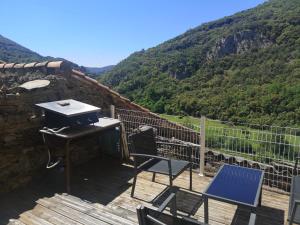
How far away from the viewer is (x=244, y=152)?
4.69 metres

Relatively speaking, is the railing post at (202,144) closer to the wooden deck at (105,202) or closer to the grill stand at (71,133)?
the wooden deck at (105,202)

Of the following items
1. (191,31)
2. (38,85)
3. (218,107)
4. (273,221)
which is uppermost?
(191,31)

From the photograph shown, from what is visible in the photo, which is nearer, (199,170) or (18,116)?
(18,116)

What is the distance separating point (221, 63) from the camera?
131 feet

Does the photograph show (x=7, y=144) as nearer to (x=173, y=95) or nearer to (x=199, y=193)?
(x=199, y=193)

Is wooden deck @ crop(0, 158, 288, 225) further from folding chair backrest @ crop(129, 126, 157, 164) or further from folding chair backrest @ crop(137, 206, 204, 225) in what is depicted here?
folding chair backrest @ crop(137, 206, 204, 225)

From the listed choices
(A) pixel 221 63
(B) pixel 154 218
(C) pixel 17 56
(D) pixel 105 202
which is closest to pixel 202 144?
(D) pixel 105 202

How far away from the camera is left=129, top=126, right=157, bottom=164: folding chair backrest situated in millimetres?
4281

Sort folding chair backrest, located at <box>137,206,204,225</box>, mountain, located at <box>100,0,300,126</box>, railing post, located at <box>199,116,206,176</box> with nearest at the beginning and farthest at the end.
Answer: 1. folding chair backrest, located at <box>137,206,204,225</box>
2. railing post, located at <box>199,116,206,176</box>
3. mountain, located at <box>100,0,300,126</box>

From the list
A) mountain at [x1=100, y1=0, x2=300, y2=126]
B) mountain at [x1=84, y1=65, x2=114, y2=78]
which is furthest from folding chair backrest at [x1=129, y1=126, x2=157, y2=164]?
mountain at [x1=100, y1=0, x2=300, y2=126]

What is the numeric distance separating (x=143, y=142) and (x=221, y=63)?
37.6 m

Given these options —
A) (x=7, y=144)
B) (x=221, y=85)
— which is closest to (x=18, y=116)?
(x=7, y=144)

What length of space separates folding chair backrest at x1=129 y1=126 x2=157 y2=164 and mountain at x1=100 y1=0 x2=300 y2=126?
59.7ft

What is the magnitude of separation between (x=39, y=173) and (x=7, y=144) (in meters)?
0.84
